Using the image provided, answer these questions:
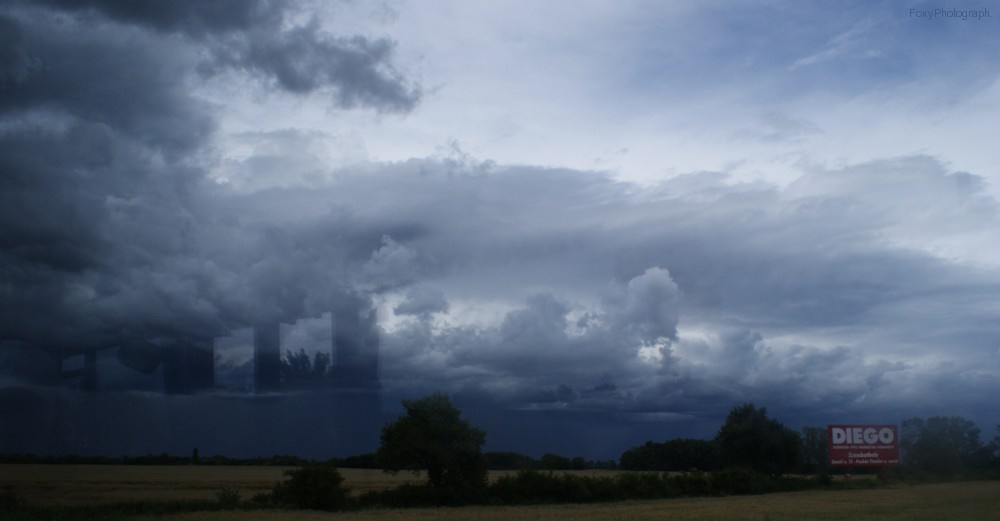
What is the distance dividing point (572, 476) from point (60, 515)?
3278 cm

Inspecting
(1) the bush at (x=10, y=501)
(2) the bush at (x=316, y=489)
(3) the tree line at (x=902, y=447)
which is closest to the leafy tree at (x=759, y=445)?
(3) the tree line at (x=902, y=447)

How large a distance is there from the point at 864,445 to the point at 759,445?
34.4ft

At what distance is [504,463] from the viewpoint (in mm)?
84375

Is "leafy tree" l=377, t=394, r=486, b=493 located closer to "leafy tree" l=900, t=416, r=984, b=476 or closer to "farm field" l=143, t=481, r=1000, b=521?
"farm field" l=143, t=481, r=1000, b=521

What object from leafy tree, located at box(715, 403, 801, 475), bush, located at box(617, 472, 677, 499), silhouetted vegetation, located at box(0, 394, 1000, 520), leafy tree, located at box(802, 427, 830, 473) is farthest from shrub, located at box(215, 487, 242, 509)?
leafy tree, located at box(802, 427, 830, 473)

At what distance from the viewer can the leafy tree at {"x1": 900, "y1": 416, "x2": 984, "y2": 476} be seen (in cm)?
7888

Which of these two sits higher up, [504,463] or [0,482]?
[0,482]

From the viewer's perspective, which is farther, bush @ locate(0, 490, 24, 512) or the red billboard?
the red billboard

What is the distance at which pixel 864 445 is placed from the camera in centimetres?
7650

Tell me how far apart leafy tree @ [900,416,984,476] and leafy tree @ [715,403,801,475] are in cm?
1081

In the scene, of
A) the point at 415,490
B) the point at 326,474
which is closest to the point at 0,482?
the point at 326,474

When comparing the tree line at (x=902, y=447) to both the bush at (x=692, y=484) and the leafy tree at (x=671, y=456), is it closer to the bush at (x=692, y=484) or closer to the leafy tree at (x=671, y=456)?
the bush at (x=692, y=484)

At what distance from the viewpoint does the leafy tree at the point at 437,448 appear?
165 feet

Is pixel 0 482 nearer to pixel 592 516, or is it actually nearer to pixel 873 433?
pixel 592 516
